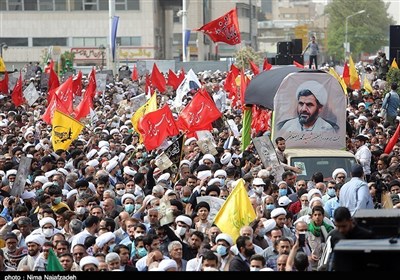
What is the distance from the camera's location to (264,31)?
166 meters

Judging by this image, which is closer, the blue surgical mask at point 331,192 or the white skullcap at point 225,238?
the white skullcap at point 225,238

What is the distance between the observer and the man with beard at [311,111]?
61.4 feet

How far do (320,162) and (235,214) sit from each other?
499 centimetres

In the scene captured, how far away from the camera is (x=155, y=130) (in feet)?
62.0

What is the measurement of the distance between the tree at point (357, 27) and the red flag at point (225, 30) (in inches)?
3642

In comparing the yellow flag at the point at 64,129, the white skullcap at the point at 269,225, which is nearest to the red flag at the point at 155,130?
the yellow flag at the point at 64,129

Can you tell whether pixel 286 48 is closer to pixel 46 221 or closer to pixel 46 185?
pixel 46 185

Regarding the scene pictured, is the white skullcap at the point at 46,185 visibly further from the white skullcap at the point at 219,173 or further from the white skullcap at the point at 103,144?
the white skullcap at the point at 103,144

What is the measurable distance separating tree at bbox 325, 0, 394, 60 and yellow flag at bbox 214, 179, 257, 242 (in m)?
113

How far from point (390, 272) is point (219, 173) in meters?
9.19

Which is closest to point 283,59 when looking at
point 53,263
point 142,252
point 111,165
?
point 111,165

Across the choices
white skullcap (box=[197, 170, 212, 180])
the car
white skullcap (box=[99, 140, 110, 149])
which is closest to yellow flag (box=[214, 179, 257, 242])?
white skullcap (box=[197, 170, 212, 180])

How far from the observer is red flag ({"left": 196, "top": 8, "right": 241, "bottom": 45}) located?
31.5m

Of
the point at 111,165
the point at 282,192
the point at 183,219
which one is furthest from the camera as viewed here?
the point at 111,165
